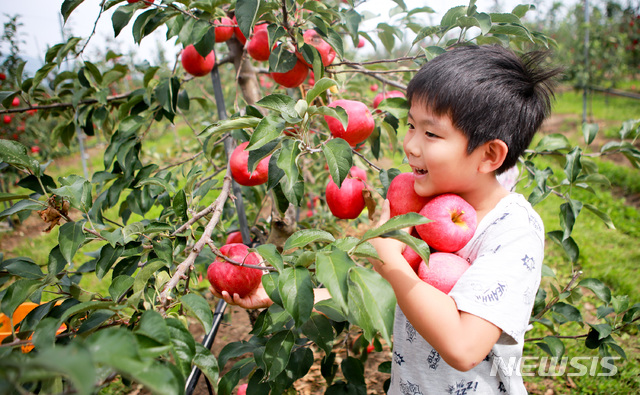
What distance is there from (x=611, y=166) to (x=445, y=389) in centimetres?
451

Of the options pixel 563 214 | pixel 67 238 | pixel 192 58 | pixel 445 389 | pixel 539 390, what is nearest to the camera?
pixel 67 238

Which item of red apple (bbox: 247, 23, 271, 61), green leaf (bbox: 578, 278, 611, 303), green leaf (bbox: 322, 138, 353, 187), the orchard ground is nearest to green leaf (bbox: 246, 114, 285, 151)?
green leaf (bbox: 322, 138, 353, 187)

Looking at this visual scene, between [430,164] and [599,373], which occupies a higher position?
[430,164]

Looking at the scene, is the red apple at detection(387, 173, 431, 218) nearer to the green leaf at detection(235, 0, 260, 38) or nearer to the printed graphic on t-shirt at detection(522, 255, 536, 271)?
the printed graphic on t-shirt at detection(522, 255, 536, 271)

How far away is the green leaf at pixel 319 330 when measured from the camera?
3.03 feet

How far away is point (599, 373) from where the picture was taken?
182 cm

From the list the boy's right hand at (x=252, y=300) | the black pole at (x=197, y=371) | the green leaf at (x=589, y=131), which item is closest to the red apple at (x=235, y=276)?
the boy's right hand at (x=252, y=300)

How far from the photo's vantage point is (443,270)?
0.82 meters

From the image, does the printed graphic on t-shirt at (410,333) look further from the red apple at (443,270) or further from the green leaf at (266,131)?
the green leaf at (266,131)

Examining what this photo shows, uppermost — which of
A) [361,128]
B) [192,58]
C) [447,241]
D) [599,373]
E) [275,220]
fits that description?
[192,58]

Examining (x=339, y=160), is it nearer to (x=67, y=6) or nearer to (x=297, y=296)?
(x=297, y=296)

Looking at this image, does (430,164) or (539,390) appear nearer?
(430,164)

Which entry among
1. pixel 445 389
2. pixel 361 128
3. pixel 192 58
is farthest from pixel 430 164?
pixel 192 58

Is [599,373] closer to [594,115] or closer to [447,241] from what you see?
[447,241]
